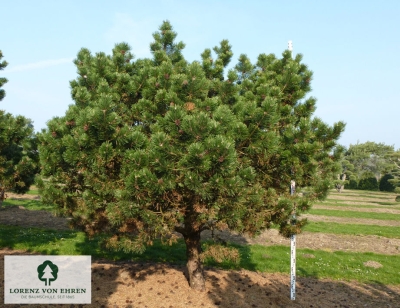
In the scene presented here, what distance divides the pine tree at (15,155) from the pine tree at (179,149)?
363cm

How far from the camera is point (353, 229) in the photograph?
2020 cm

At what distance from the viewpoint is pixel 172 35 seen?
352 inches

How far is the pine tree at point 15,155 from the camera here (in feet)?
34.9

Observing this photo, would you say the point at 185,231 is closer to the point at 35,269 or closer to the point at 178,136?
the point at 178,136

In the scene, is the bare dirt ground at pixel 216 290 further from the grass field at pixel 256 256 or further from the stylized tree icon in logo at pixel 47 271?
the stylized tree icon in logo at pixel 47 271

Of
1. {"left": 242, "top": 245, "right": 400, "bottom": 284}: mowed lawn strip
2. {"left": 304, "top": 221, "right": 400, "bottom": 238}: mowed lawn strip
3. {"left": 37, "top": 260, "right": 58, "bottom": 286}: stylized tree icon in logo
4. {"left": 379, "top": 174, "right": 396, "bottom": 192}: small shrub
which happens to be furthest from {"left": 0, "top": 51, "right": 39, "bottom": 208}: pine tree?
{"left": 379, "top": 174, "right": 396, "bottom": 192}: small shrub

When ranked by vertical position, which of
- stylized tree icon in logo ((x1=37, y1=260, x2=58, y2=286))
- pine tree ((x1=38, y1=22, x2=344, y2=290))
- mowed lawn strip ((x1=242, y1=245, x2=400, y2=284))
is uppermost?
pine tree ((x1=38, y1=22, x2=344, y2=290))

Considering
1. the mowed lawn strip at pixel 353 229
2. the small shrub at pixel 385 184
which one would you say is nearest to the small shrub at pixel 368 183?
the small shrub at pixel 385 184

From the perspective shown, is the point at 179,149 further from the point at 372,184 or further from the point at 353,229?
the point at 372,184

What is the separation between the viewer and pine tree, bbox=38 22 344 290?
5.87 metres

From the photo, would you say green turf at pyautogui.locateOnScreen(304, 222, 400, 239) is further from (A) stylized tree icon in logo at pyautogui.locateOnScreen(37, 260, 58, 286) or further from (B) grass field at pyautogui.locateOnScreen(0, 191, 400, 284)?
(A) stylized tree icon in logo at pyautogui.locateOnScreen(37, 260, 58, 286)

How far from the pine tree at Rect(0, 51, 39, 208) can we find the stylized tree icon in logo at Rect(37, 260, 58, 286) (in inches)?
125

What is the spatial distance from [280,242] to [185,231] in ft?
28.0

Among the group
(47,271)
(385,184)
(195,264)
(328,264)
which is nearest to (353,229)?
(328,264)
